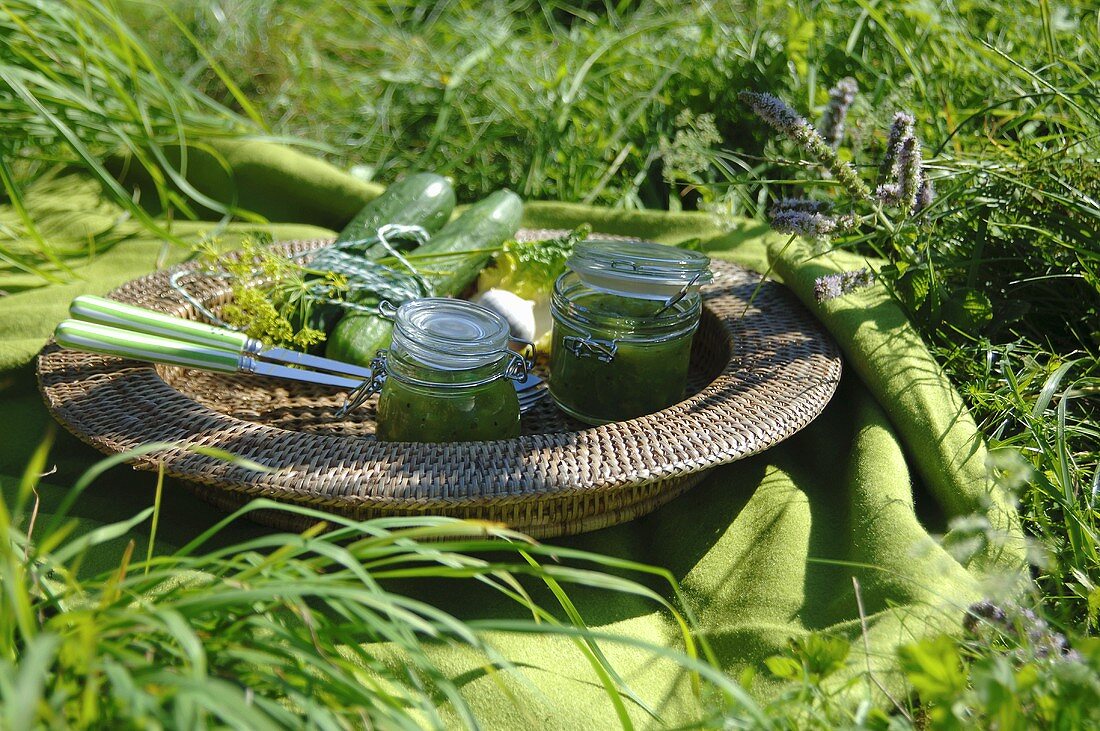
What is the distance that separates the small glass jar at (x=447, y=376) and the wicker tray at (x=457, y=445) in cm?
12

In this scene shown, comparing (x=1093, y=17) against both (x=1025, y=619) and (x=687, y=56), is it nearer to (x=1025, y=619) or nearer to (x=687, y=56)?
(x=687, y=56)

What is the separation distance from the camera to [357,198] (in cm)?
242

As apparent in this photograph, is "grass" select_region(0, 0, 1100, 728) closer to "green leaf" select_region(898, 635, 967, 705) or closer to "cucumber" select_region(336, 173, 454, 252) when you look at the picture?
"green leaf" select_region(898, 635, 967, 705)

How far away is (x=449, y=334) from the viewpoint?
1.40 meters

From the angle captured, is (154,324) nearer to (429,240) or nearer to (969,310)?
(429,240)

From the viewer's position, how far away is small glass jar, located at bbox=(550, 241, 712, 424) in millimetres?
1520

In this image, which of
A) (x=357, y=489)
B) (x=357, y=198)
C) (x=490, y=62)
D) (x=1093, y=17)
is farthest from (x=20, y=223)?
(x=1093, y=17)

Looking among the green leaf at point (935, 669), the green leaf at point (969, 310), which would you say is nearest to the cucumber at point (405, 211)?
the green leaf at point (969, 310)

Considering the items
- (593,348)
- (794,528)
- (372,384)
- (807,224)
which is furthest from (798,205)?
(372,384)

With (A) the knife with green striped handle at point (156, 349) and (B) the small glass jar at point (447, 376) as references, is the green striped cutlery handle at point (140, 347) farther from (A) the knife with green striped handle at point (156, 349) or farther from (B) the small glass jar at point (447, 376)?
(B) the small glass jar at point (447, 376)

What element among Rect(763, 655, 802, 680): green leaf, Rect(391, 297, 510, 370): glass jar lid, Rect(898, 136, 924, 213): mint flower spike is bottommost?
Rect(763, 655, 802, 680): green leaf

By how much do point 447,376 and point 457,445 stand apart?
0.13 m

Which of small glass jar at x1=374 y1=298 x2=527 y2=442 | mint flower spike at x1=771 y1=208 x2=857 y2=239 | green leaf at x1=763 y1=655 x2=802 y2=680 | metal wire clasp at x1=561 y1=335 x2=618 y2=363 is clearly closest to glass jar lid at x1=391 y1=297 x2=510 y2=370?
small glass jar at x1=374 y1=298 x2=527 y2=442

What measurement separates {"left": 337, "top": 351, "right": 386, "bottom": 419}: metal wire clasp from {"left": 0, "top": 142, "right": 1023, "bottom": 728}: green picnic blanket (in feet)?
0.86
